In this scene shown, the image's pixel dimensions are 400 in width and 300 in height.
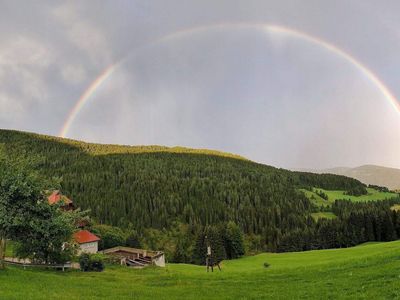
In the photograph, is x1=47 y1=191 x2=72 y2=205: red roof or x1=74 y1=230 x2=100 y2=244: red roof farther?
x1=74 y1=230 x2=100 y2=244: red roof

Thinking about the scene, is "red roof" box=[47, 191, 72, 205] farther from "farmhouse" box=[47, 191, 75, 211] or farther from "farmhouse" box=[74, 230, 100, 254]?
"farmhouse" box=[74, 230, 100, 254]

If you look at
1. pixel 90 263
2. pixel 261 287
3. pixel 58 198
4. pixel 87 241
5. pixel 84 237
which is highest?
pixel 58 198

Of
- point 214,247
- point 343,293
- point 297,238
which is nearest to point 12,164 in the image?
point 343,293

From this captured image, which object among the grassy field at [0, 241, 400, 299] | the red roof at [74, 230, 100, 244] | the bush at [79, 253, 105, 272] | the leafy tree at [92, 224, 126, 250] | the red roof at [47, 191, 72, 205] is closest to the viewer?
the grassy field at [0, 241, 400, 299]

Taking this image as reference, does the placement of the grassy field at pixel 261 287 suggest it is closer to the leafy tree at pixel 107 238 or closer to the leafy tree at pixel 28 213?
the leafy tree at pixel 28 213

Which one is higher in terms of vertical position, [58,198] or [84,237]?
[58,198]

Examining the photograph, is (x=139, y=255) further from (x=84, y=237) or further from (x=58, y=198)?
(x=58, y=198)

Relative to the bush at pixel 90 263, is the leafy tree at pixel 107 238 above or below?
above

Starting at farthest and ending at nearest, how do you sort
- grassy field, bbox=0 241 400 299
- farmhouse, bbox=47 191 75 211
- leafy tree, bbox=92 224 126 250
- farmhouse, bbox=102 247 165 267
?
leafy tree, bbox=92 224 126 250
farmhouse, bbox=102 247 165 267
farmhouse, bbox=47 191 75 211
grassy field, bbox=0 241 400 299

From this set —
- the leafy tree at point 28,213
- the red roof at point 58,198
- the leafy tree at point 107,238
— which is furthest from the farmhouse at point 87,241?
the leafy tree at point 28,213

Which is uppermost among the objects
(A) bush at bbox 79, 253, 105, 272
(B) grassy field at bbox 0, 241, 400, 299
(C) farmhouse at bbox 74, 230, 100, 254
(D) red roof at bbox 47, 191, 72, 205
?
(D) red roof at bbox 47, 191, 72, 205

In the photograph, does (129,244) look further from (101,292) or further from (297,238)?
(101,292)

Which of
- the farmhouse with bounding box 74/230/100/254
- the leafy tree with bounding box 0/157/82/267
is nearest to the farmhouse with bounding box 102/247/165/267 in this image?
the farmhouse with bounding box 74/230/100/254

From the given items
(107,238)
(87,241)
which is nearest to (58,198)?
(87,241)
